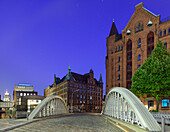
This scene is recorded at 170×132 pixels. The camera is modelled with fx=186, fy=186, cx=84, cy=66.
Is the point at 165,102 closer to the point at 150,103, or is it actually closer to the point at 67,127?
the point at 150,103

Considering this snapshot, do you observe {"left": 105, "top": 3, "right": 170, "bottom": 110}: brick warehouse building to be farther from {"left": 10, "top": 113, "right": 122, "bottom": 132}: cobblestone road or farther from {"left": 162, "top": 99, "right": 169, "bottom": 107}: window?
{"left": 10, "top": 113, "right": 122, "bottom": 132}: cobblestone road

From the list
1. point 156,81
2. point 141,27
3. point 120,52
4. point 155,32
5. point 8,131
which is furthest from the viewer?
point 120,52

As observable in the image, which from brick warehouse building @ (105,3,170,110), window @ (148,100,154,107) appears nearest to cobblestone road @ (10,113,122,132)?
window @ (148,100,154,107)

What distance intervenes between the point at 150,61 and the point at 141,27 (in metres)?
19.3

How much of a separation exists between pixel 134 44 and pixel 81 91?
48531mm

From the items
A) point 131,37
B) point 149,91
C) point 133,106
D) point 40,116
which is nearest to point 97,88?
point 131,37

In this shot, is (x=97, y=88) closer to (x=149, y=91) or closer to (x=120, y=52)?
(x=120, y=52)

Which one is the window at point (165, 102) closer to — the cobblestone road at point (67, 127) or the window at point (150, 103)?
the window at point (150, 103)

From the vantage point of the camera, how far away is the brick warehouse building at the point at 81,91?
8912 centimetres

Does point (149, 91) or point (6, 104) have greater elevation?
point (149, 91)

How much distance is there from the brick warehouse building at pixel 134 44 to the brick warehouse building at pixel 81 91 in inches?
1273

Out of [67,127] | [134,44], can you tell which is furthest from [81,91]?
[67,127]

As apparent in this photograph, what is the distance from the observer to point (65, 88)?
9112 cm

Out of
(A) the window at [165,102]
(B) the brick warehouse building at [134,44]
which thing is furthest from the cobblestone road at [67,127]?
(B) the brick warehouse building at [134,44]
